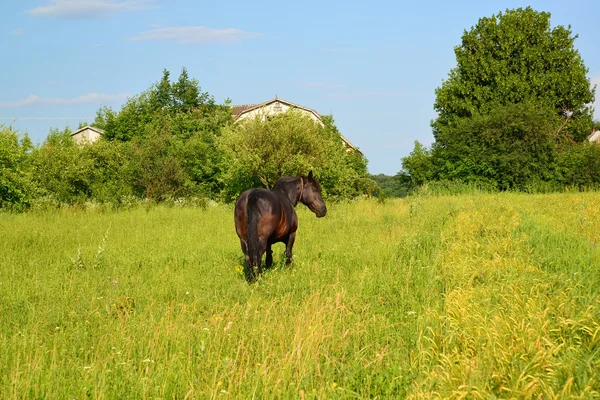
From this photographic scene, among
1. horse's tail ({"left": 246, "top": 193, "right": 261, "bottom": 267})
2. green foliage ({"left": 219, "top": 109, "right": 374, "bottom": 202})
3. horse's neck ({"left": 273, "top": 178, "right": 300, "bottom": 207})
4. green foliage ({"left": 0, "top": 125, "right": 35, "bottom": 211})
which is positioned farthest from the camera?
green foliage ({"left": 219, "top": 109, "right": 374, "bottom": 202})

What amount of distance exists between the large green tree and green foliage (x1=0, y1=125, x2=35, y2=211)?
28.8 m

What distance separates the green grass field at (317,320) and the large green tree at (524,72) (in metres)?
29.7

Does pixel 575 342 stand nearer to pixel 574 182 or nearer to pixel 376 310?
pixel 376 310

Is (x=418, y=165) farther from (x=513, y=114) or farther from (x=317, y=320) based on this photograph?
(x=317, y=320)

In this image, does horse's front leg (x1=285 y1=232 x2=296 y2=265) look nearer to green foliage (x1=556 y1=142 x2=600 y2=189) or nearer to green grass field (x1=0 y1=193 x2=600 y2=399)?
green grass field (x1=0 y1=193 x2=600 y2=399)

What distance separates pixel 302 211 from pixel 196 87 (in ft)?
142

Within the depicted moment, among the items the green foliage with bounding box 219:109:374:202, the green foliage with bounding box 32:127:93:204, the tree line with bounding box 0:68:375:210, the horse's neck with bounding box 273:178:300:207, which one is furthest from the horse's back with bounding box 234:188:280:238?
the green foliage with bounding box 32:127:93:204

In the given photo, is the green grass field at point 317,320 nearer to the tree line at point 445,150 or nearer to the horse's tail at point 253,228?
the horse's tail at point 253,228

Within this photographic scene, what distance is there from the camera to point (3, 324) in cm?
679

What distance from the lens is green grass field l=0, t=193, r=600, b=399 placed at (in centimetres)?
457

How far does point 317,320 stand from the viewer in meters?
6.03

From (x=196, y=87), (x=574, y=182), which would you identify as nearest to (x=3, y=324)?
(x=574, y=182)

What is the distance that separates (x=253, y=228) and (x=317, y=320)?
11.6ft

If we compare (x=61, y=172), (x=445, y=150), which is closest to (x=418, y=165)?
(x=445, y=150)
